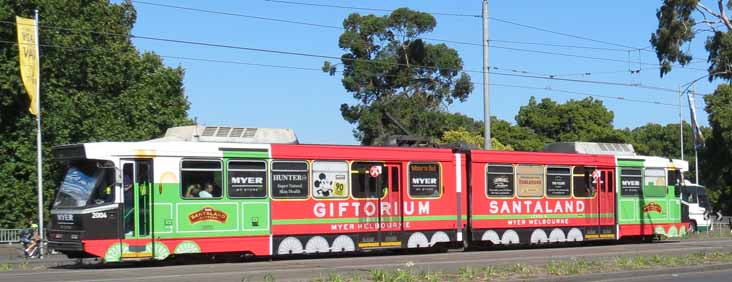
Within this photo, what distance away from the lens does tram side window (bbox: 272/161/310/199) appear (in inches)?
845

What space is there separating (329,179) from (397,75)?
131ft

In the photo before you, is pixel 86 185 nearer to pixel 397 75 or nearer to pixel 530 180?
pixel 530 180

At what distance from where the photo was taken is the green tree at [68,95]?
1389 inches

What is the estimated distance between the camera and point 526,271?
16031 mm

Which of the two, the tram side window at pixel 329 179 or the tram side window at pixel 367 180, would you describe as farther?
the tram side window at pixel 367 180

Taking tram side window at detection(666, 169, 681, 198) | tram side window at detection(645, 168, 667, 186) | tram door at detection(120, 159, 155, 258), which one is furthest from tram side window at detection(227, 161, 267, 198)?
tram side window at detection(666, 169, 681, 198)

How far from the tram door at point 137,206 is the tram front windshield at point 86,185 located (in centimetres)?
35

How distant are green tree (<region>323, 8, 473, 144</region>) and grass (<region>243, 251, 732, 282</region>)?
41.6 m

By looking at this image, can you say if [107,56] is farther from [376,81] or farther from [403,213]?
[376,81]

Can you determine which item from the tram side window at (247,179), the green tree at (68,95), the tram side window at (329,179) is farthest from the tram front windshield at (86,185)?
the green tree at (68,95)

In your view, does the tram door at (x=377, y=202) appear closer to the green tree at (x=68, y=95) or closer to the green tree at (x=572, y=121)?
the green tree at (x=68, y=95)

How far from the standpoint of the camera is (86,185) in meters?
19.4

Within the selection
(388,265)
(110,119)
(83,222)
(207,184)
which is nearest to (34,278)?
(83,222)

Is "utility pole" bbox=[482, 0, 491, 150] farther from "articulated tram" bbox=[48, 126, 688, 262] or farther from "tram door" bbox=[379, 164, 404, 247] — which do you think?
"tram door" bbox=[379, 164, 404, 247]
